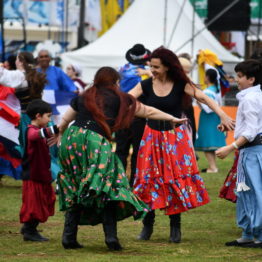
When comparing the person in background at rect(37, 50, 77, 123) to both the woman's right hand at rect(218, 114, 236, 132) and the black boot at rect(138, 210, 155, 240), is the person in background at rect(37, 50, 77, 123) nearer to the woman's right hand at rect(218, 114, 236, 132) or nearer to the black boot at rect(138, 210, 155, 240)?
the black boot at rect(138, 210, 155, 240)

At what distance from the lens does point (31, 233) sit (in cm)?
809

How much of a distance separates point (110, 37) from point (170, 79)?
16.7 metres

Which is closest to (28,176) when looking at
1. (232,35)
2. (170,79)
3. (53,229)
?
(53,229)

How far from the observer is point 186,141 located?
800cm

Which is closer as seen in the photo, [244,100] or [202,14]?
[244,100]

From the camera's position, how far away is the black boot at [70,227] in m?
7.29

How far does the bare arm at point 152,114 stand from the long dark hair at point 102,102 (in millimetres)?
109

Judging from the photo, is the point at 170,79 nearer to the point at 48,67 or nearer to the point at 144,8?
the point at 48,67

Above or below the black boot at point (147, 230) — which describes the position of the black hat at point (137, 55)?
above

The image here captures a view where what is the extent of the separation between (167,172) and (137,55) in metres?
4.13

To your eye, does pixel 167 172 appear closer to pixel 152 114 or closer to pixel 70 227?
pixel 152 114

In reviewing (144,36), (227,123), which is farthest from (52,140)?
(144,36)

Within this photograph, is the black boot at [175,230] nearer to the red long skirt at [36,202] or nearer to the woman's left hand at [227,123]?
the woman's left hand at [227,123]

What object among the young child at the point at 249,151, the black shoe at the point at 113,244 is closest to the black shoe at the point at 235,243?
the young child at the point at 249,151
